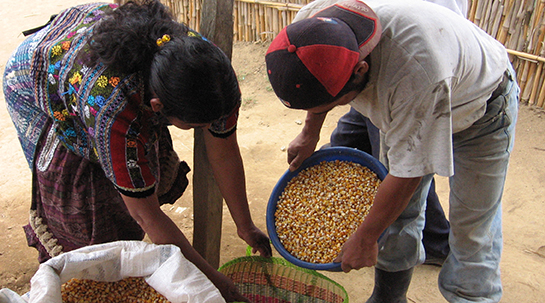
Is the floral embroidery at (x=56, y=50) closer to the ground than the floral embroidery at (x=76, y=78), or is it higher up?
higher up

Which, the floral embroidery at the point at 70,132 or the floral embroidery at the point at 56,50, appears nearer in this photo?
the floral embroidery at the point at 56,50

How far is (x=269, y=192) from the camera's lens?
3.31m

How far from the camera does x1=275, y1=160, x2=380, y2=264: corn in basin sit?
1.75 metres

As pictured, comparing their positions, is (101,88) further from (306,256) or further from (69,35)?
(306,256)

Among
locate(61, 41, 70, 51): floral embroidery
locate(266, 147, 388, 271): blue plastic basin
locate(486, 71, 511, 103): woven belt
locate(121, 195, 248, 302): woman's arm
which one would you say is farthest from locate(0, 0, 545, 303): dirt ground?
locate(61, 41, 70, 51): floral embroidery

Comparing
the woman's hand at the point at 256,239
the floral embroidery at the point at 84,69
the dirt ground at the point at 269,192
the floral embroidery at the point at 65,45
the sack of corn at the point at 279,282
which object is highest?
the floral embroidery at the point at 65,45

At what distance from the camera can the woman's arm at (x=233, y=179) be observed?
5.81 feet

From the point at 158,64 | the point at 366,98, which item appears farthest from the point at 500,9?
the point at 158,64

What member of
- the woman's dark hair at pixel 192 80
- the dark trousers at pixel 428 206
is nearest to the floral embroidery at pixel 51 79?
the woman's dark hair at pixel 192 80

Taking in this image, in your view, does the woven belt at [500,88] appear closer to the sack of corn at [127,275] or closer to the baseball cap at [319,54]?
the baseball cap at [319,54]

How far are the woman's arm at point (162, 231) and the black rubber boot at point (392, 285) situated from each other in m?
0.87

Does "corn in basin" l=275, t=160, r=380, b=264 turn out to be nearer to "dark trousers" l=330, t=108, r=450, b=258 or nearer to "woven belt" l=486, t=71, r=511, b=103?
"woven belt" l=486, t=71, r=511, b=103

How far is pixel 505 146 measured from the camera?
5.68 feet

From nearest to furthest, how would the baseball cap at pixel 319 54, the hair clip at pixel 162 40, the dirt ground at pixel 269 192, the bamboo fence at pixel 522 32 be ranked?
1. the baseball cap at pixel 319 54
2. the hair clip at pixel 162 40
3. the dirt ground at pixel 269 192
4. the bamboo fence at pixel 522 32
